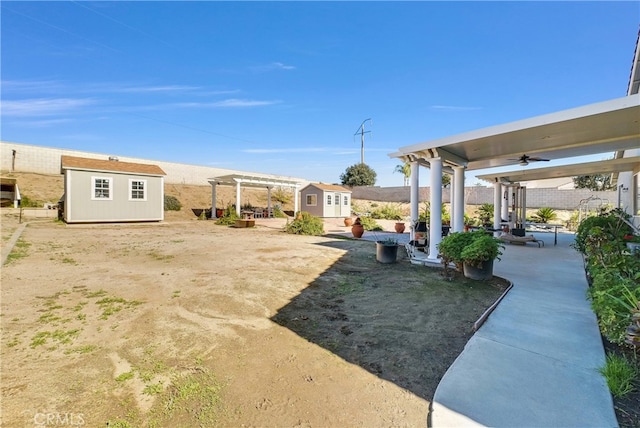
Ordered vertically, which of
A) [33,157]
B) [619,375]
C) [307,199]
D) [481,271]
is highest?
[33,157]

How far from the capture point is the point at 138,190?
52.4 feet

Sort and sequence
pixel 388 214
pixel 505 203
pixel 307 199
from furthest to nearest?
pixel 307 199, pixel 388 214, pixel 505 203

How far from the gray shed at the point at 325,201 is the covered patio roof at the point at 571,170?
1289 centimetres

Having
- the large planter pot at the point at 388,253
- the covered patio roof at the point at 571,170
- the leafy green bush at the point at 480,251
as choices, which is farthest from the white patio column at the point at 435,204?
the covered patio roof at the point at 571,170

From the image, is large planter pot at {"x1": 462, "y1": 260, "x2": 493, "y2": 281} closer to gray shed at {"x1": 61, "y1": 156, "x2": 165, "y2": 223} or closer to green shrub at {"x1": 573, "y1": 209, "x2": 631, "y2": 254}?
green shrub at {"x1": 573, "y1": 209, "x2": 631, "y2": 254}

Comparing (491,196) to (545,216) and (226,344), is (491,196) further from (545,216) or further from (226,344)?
(226,344)

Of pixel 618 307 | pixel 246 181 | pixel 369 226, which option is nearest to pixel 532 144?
pixel 618 307

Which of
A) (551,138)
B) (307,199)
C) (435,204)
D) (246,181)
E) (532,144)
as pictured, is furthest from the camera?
(307,199)

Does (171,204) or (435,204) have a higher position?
(171,204)

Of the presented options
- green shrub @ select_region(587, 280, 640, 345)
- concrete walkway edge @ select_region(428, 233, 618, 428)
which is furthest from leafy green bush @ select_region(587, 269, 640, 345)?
concrete walkway edge @ select_region(428, 233, 618, 428)

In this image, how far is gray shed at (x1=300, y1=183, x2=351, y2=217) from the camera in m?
22.7

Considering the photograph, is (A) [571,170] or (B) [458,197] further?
(A) [571,170]

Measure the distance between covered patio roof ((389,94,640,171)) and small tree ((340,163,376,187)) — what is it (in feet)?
96.5

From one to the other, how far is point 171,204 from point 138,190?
224 inches
